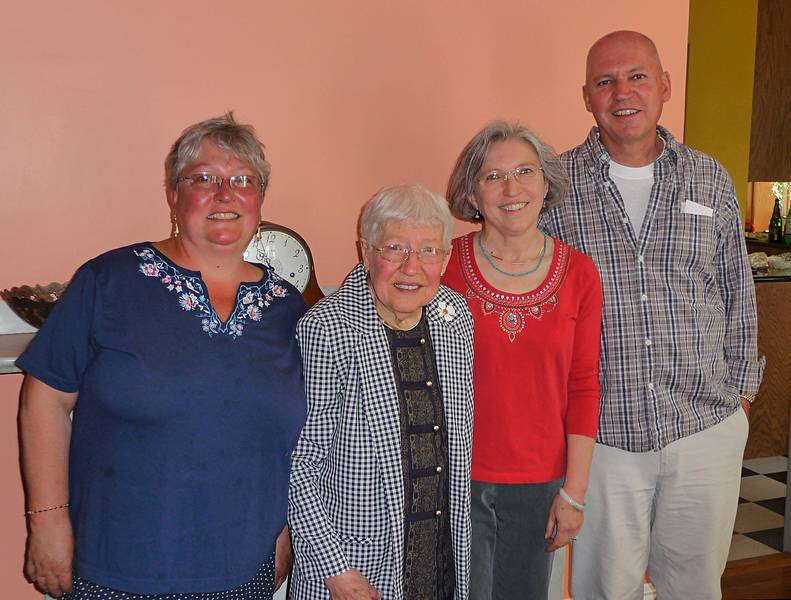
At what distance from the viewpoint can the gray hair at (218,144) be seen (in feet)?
5.34

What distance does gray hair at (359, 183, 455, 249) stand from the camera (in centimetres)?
172

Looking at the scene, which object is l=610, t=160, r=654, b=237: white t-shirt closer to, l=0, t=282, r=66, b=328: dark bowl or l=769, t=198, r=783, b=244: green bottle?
l=0, t=282, r=66, b=328: dark bowl

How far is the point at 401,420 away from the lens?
168 cm

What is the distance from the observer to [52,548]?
154 cm

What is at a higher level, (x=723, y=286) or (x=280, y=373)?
(x=723, y=286)

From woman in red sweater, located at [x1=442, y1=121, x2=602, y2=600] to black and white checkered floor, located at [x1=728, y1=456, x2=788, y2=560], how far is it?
6.31 ft

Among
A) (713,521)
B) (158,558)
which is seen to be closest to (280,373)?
(158,558)

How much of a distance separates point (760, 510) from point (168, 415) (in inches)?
135

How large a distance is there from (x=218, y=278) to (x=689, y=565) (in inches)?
59.8

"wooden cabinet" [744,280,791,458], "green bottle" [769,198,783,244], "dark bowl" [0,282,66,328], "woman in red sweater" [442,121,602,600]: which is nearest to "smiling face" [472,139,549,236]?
"woman in red sweater" [442,121,602,600]

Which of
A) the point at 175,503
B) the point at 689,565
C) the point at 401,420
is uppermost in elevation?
the point at 401,420

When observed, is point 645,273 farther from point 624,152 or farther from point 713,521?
point 713,521

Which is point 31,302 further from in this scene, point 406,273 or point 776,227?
point 776,227

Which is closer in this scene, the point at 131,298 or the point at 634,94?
the point at 131,298
